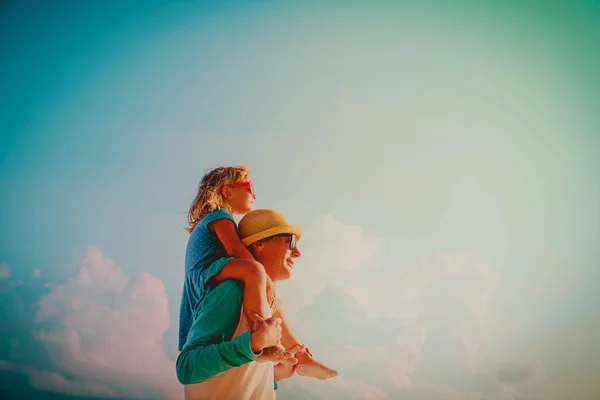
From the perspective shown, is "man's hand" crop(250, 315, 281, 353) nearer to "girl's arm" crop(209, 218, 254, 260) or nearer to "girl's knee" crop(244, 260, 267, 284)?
"girl's knee" crop(244, 260, 267, 284)

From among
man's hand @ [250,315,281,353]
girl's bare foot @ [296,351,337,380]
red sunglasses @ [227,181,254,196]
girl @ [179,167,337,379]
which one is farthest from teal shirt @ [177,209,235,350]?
girl's bare foot @ [296,351,337,380]

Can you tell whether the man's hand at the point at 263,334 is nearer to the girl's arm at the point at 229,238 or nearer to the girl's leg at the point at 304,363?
the girl's arm at the point at 229,238

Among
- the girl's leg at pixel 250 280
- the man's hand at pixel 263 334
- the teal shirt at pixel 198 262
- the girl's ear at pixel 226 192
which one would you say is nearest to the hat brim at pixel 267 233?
the teal shirt at pixel 198 262

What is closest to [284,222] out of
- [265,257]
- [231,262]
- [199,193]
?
[265,257]

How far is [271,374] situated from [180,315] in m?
0.54

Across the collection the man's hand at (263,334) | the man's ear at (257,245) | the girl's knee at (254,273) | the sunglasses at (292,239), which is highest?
the sunglasses at (292,239)

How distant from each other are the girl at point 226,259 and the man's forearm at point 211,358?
100mm

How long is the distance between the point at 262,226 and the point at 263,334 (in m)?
0.64

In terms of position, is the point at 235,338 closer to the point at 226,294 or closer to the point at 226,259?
the point at 226,294

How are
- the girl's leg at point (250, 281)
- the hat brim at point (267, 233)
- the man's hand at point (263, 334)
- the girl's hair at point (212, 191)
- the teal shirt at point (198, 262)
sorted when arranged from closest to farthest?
the man's hand at point (263, 334)
the girl's leg at point (250, 281)
the teal shirt at point (198, 262)
the hat brim at point (267, 233)
the girl's hair at point (212, 191)

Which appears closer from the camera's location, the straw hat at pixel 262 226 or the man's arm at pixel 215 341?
the man's arm at pixel 215 341

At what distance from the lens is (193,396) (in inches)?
79.4

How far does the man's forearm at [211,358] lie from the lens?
185 cm

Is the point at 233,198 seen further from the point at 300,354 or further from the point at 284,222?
the point at 300,354
